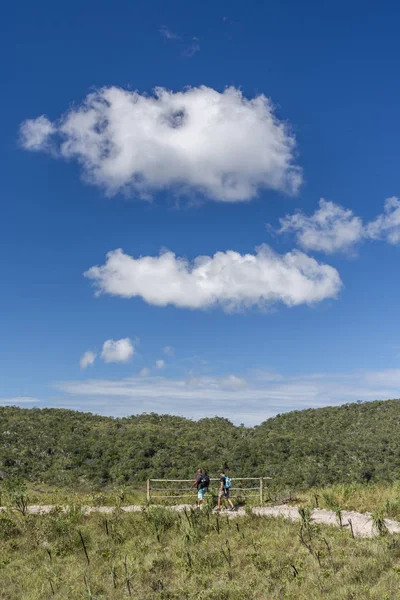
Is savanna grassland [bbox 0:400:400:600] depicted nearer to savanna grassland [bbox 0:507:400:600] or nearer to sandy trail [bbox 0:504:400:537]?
savanna grassland [bbox 0:507:400:600]

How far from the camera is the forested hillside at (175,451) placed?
147 ft

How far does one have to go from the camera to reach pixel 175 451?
52.2 m

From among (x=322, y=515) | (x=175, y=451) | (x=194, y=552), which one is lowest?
(x=175, y=451)

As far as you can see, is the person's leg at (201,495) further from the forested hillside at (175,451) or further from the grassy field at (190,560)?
the forested hillside at (175,451)

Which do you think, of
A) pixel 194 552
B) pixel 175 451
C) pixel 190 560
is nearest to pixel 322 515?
pixel 194 552

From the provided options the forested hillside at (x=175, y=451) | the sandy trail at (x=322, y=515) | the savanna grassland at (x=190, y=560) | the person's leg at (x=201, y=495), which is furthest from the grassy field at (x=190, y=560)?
the forested hillside at (x=175, y=451)

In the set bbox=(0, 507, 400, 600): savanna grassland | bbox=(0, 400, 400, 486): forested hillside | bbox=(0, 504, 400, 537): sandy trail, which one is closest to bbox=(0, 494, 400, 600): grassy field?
bbox=(0, 507, 400, 600): savanna grassland

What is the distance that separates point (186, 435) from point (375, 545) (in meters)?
49.0

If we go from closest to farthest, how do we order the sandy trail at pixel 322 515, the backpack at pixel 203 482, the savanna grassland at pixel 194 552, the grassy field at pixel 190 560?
the grassy field at pixel 190 560, the savanna grassland at pixel 194 552, the sandy trail at pixel 322 515, the backpack at pixel 203 482

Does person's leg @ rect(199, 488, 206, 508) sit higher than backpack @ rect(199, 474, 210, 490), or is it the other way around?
backpack @ rect(199, 474, 210, 490)

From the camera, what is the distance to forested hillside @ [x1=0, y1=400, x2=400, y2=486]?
4472 centimetres

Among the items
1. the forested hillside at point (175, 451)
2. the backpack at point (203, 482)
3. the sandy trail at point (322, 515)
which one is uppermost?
the backpack at point (203, 482)

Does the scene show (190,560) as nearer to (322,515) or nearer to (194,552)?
(194,552)

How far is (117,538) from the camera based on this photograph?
16.8 m
